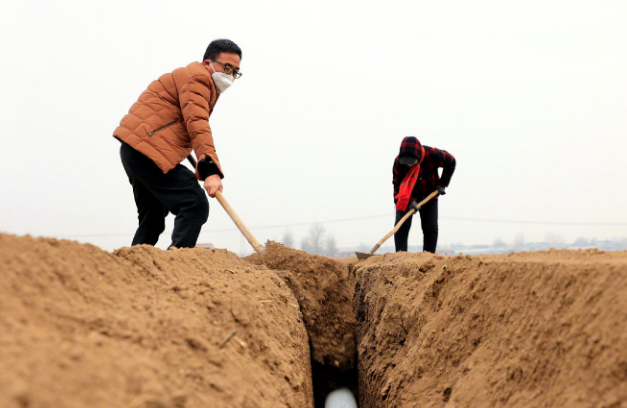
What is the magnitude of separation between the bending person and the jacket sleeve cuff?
3.31m

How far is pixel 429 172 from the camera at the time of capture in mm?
6246

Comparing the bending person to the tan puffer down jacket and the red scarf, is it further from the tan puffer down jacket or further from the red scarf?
the tan puffer down jacket

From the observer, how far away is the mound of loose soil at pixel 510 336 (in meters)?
1.30

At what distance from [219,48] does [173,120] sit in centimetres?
78

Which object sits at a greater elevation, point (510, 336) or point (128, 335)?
point (128, 335)

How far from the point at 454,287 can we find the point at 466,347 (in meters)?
0.50

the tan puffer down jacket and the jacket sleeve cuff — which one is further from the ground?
the tan puffer down jacket

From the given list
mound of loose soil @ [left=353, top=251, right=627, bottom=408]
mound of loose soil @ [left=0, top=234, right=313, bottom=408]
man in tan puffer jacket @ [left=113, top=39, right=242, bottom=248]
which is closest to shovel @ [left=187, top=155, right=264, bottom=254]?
man in tan puffer jacket @ [left=113, top=39, right=242, bottom=248]

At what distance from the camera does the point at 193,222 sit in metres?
3.25

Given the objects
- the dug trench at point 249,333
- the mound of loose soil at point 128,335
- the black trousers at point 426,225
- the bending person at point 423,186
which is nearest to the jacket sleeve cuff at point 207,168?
the dug trench at point 249,333

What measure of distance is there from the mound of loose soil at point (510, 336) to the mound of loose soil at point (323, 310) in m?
0.72

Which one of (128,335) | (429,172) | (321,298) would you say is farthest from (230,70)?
(429,172)

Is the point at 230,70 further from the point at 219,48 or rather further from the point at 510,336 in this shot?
the point at 510,336

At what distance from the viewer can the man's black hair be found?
11.9ft
